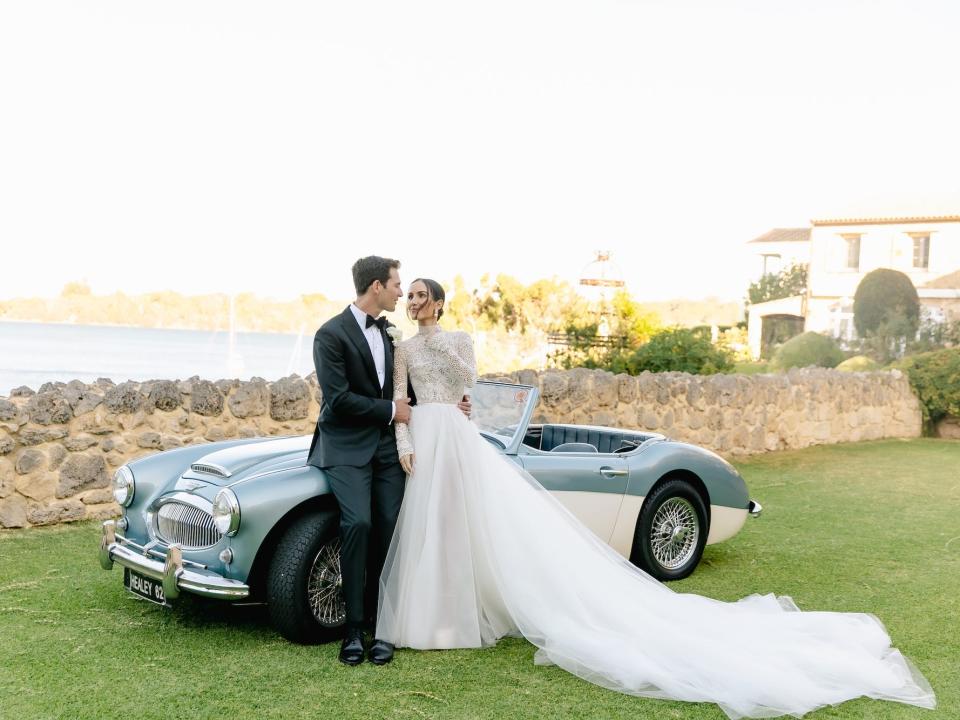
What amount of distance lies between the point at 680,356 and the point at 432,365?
1145cm

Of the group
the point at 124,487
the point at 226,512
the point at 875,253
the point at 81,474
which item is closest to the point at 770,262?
the point at 875,253

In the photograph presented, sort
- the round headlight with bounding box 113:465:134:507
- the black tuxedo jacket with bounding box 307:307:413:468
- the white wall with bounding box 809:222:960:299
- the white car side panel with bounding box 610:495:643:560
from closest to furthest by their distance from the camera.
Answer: the black tuxedo jacket with bounding box 307:307:413:468 → the round headlight with bounding box 113:465:134:507 → the white car side panel with bounding box 610:495:643:560 → the white wall with bounding box 809:222:960:299

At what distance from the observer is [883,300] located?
1299 inches

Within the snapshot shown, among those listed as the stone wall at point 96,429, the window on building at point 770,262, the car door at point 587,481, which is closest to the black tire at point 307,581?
the car door at point 587,481

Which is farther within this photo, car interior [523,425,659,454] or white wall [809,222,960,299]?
white wall [809,222,960,299]

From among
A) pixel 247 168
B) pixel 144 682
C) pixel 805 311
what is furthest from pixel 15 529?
pixel 247 168

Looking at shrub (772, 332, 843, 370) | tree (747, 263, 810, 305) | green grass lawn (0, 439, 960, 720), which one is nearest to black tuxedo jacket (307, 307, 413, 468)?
green grass lawn (0, 439, 960, 720)

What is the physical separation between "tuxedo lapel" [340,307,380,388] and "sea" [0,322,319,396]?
44975 mm

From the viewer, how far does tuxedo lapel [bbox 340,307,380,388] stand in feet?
16.4

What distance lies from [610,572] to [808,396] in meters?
11.8

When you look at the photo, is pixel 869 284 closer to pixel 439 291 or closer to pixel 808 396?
pixel 808 396

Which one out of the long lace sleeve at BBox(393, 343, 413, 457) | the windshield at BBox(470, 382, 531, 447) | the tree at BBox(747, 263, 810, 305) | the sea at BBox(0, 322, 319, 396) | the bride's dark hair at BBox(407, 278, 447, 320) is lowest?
the sea at BBox(0, 322, 319, 396)

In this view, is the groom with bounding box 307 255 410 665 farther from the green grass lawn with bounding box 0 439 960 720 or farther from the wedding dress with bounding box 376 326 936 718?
the green grass lawn with bounding box 0 439 960 720

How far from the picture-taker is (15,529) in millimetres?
7652
